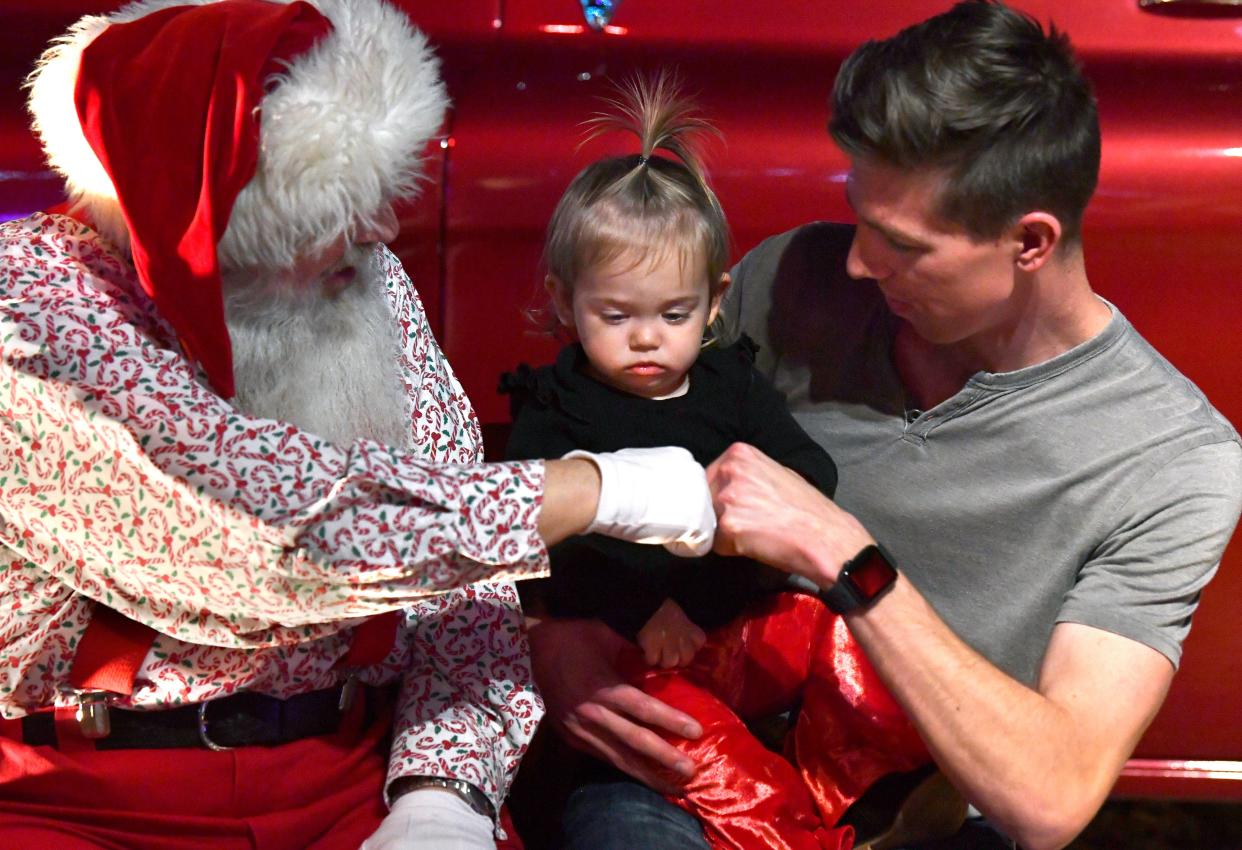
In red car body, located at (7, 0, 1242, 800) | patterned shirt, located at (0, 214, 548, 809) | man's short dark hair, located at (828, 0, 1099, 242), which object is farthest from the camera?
red car body, located at (7, 0, 1242, 800)

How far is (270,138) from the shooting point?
146cm

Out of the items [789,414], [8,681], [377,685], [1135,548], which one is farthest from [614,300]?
[8,681]

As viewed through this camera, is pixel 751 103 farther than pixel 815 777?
Yes

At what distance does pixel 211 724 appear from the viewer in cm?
161

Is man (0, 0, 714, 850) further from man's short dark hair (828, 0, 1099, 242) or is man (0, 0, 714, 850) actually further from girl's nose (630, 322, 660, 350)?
man's short dark hair (828, 0, 1099, 242)

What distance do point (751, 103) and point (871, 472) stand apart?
663 mm

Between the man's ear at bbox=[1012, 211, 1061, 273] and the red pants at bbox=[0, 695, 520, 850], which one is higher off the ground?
the man's ear at bbox=[1012, 211, 1061, 273]

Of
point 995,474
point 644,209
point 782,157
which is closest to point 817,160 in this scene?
point 782,157

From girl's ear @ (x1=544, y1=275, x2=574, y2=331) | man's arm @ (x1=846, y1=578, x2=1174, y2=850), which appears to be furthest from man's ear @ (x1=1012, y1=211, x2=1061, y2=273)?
girl's ear @ (x1=544, y1=275, x2=574, y2=331)

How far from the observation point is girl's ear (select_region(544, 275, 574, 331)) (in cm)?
188

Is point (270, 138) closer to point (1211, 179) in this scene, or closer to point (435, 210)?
point (435, 210)

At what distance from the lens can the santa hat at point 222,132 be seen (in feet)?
4.59

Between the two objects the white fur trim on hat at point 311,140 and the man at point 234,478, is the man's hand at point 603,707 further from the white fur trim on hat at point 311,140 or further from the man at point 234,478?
the white fur trim on hat at point 311,140

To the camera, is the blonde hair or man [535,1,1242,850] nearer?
man [535,1,1242,850]
